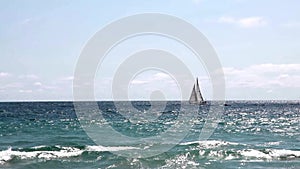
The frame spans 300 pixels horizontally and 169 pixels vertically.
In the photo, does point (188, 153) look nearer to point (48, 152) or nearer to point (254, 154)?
point (254, 154)

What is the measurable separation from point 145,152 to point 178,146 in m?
4.31

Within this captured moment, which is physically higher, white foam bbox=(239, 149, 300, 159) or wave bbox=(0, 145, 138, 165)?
wave bbox=(0, 145, 138, 165)

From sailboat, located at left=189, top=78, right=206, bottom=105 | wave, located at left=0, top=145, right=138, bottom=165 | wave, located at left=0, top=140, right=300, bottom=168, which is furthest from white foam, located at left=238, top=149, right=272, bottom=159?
sailboat, located at left=189, top=78, right=206, bottom=105

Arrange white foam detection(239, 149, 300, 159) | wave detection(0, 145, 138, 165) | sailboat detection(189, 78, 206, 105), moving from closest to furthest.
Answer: wave detection(0, 145, 138, 165) < white foam detection(239, 149, 300, 159) < sailboat detection(189, 78, 206, 105)

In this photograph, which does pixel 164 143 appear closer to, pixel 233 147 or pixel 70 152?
pixel 233 147

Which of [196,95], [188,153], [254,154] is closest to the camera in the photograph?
[254,154]

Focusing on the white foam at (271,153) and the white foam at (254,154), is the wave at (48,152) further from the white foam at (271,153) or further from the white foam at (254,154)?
the white foam at (271,153)

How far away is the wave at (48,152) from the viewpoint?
97.0 feet

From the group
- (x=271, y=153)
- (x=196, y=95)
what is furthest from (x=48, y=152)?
(x=196, y=95)

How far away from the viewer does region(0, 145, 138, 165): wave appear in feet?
97.0

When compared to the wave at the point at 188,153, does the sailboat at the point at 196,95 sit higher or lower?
higher

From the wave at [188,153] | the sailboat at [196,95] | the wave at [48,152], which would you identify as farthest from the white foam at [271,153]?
the sailboat at [196,95]

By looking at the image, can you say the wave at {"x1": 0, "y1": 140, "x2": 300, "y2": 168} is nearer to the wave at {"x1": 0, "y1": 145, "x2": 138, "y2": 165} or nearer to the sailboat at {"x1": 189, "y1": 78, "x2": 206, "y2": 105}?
the wave at {"x1": 0, "y1": 145, "x2": 138, "y2": 165}

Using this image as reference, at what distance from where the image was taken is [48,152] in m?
31.5
